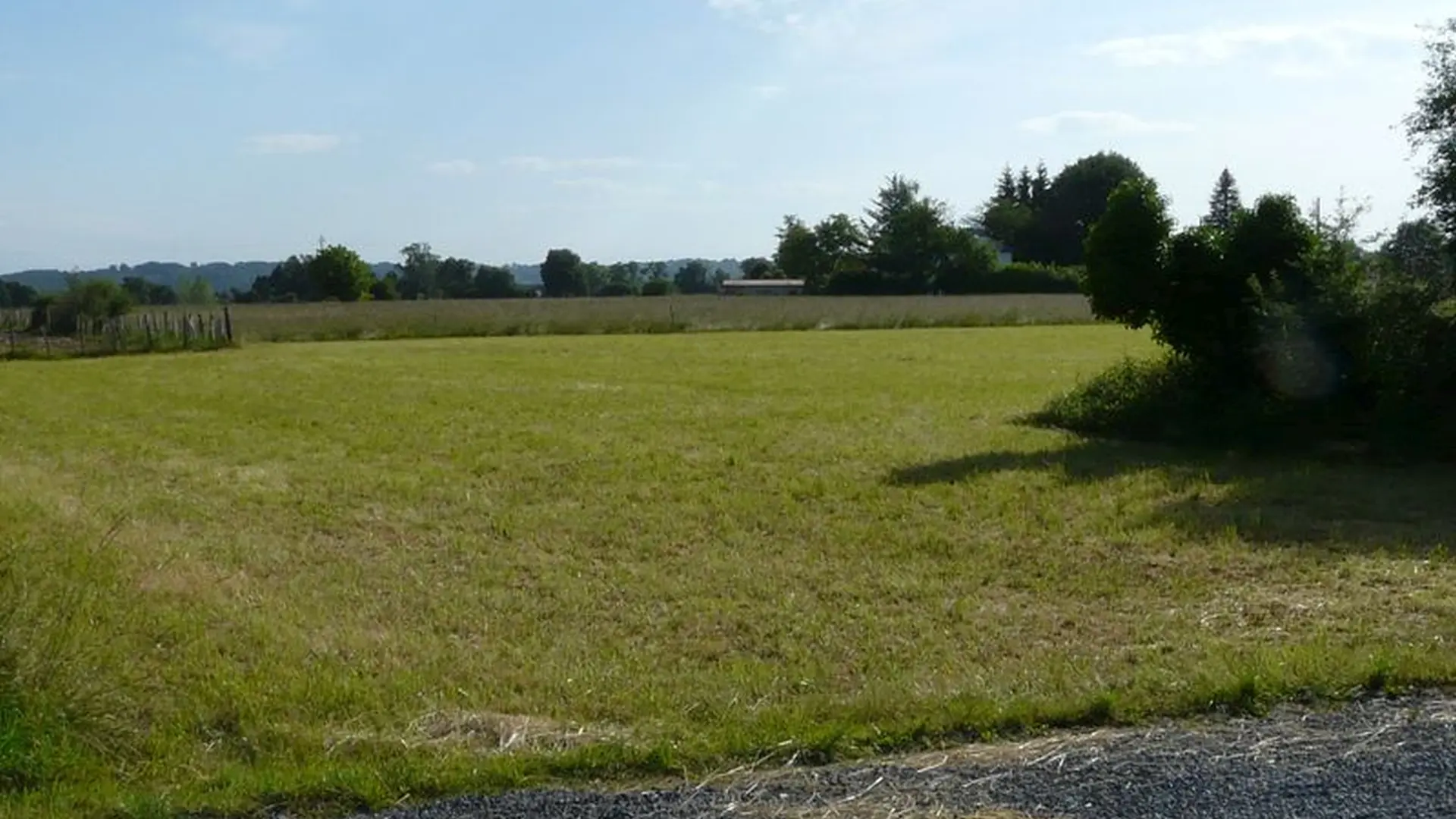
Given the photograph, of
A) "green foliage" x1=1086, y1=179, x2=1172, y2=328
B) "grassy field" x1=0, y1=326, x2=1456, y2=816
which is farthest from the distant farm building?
"grassy field" x1=0, y1=326, x2=1456, y2=816

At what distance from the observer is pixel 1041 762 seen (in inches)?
203

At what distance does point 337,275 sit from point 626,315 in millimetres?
43210

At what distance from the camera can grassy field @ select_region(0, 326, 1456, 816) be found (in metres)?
5.82

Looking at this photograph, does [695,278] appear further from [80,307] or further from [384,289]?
[80,307]

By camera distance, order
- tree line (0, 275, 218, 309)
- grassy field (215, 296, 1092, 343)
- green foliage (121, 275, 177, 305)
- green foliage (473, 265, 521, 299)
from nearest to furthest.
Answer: grassy field (215, 296, 1092, 343) → tree line (0, 275, 218, 309) → green foliage (121, 275, 177, 305) → green foliage (473, 265, 521, 299)

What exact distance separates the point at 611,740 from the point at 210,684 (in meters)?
2.19

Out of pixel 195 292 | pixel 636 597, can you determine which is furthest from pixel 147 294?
pixel 636 597

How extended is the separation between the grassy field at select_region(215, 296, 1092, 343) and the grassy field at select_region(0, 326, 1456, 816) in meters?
29.0

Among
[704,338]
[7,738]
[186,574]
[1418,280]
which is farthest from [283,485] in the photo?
[704,338]

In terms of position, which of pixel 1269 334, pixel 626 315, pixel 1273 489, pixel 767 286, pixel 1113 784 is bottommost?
pixel 1273 489

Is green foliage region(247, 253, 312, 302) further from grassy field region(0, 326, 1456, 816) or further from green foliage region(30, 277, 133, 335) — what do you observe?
grassy field region(0, 326, 1456, 816)

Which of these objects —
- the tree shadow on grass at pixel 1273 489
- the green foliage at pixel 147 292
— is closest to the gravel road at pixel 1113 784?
the tree shadow on grass at pixel 1273 489

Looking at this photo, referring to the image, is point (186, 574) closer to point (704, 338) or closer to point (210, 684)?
point (210, 684)

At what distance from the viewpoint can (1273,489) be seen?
12469 millimetres
